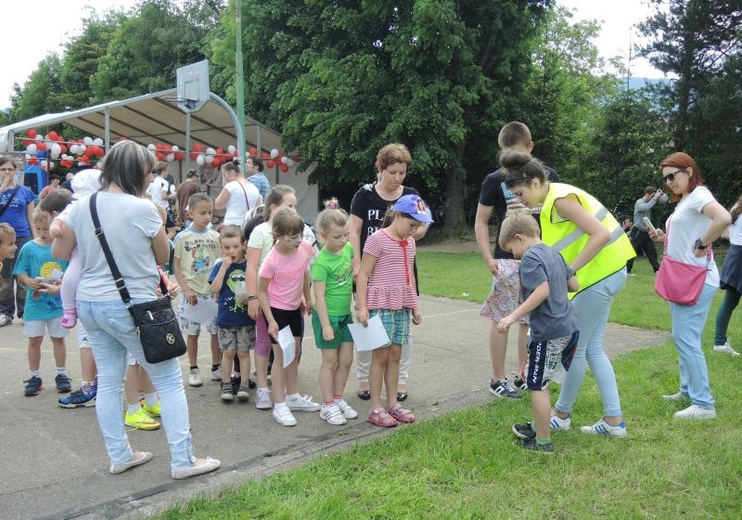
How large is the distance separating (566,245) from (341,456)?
1871 mm

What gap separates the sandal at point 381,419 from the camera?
4262 millimetres

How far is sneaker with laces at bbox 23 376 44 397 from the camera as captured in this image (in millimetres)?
4898

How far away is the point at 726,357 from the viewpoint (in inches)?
237

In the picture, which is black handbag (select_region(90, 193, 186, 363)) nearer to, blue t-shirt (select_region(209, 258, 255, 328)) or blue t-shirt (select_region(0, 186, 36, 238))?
blue t-shirt (select_region(209, 258, 255, 328))

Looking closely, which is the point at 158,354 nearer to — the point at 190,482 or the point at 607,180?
the point at 190,482

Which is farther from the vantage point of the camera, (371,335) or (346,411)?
(346,411)

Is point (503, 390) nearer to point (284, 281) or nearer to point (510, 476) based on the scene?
point (510, 476)

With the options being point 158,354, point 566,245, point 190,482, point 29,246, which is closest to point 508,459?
point 566,245

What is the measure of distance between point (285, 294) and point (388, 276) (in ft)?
2.44

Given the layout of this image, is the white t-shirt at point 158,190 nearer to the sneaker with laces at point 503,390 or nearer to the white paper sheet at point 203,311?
the white paper sheet at point 203,311

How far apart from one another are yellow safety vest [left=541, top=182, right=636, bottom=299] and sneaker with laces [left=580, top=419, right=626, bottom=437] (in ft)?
2.94

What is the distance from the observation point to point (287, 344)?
428 centimetres

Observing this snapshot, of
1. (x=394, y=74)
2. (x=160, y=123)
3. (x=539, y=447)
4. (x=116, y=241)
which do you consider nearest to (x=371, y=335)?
(x=539, y=447)

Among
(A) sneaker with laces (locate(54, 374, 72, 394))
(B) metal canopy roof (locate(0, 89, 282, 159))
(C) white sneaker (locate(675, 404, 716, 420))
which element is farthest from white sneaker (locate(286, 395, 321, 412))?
(B) metal canopy roof (locate(0, 89, 282, 159))
